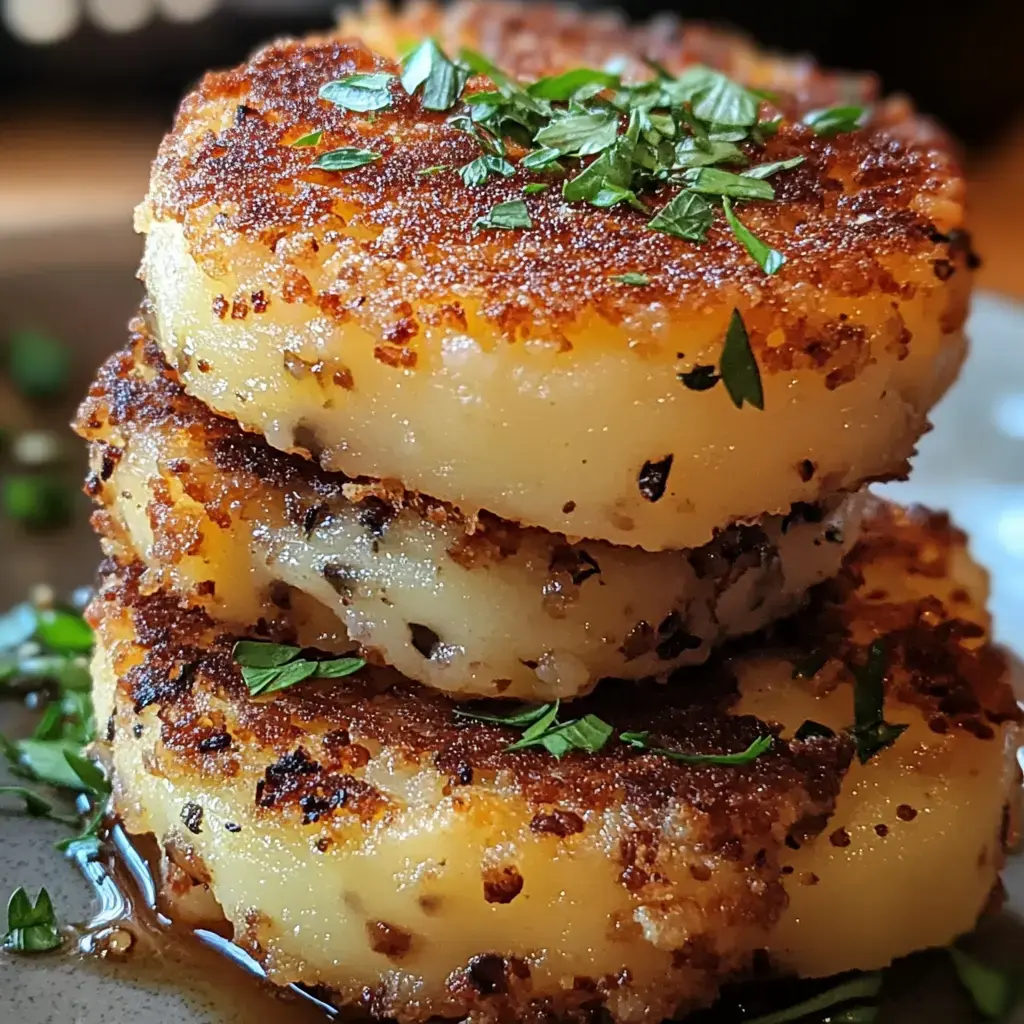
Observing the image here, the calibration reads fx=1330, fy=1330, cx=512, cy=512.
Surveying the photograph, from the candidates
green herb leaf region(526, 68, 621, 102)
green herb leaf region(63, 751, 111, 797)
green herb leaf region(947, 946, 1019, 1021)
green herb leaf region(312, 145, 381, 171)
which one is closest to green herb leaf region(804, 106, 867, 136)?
green herb leaf region(526, 68, 621, 102)

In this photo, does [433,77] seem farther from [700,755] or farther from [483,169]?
[700,755]

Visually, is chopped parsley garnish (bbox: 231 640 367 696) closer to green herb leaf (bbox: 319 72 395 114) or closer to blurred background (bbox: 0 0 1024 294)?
green herb leaf (bbox: 319 72 395 114)

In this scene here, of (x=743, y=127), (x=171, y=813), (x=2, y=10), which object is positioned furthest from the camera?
(x=2, y=10)

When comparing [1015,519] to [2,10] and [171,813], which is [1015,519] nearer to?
[171,813]

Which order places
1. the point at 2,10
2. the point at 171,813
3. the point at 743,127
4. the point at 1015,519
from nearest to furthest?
the point at 171,813
the point at 743,127
the point at 1015,519
the point at 2,10

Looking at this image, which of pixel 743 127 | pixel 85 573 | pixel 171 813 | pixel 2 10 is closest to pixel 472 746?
pixel 171 813

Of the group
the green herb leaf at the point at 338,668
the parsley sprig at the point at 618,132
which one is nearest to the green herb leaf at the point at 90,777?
the green herb leaf at the point at 338,668

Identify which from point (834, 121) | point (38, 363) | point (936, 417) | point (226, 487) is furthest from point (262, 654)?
point (936, 417)
